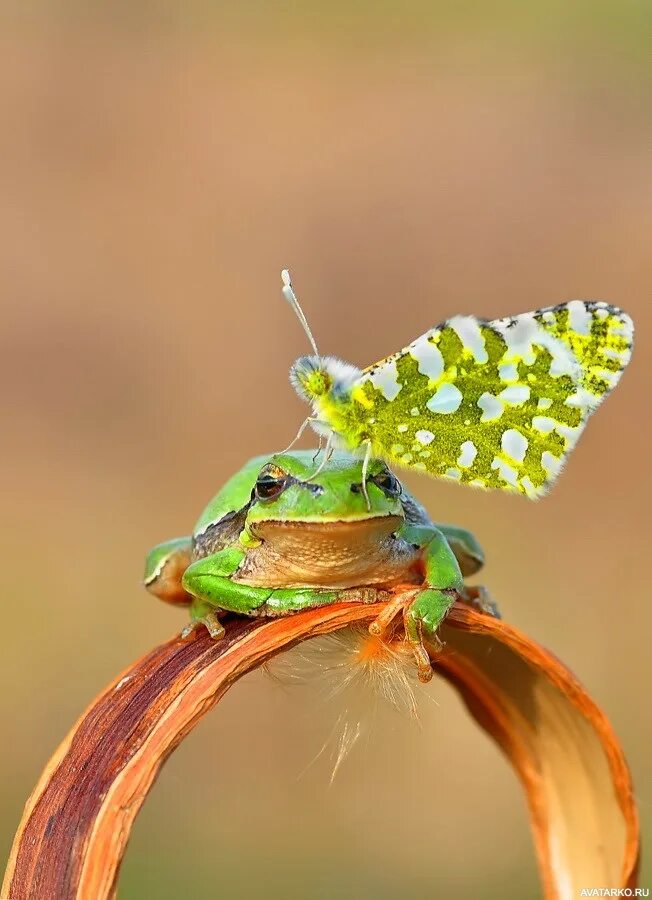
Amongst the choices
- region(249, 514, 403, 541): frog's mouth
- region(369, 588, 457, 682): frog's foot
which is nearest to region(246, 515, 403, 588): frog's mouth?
region(249, 514, 403, 541): frog's mouth

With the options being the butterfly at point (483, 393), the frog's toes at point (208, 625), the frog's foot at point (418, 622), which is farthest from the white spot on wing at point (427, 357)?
the frog's toes at point (208, 625)

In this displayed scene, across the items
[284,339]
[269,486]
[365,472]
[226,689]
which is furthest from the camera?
[284,339]

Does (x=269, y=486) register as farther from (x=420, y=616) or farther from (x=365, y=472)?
(x=420, y=616)

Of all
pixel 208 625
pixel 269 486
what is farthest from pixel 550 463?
pixel 208 625

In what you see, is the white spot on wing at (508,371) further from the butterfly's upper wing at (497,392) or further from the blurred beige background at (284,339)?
the blurred beige background at (284,339)

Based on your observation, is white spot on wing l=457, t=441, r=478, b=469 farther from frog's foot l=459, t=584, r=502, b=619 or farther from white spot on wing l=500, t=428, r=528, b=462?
frog's foot l=459, t=584, r=502, b=619

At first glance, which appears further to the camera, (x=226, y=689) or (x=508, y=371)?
(x=508, y=371)
